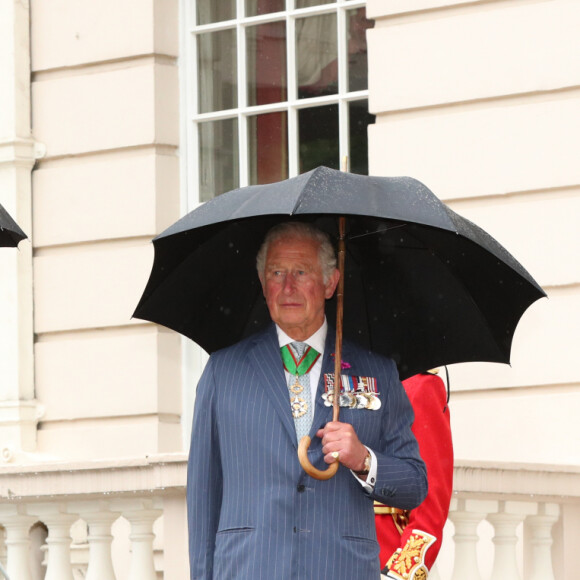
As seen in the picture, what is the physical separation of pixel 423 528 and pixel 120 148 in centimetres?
444

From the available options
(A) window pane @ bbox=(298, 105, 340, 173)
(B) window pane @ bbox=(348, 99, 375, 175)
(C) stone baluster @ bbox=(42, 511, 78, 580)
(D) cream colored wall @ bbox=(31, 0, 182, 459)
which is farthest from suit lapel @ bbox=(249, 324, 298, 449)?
(D) cream colored wall @ bbox=(31, 0, 182, 459)

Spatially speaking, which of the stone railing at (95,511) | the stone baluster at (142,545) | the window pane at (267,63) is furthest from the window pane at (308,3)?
the stone baluster at (142,545)

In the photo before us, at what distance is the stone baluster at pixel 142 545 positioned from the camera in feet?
20.3

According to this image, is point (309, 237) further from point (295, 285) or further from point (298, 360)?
point (298, 360)

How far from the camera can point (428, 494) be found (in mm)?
4949

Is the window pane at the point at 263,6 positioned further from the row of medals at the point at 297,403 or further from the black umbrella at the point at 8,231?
the row of medals at the point at 297,403

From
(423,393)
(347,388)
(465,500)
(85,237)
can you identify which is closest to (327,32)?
(85,237)

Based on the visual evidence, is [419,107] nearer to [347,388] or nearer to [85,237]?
[85,237]

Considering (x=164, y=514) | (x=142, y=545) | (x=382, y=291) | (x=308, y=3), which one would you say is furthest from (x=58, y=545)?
(x=308, y=3)

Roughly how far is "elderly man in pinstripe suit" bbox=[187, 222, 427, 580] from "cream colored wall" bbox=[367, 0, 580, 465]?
2.96 m

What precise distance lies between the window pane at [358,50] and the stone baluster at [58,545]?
10.1 ft

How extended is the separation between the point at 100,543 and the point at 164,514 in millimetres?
415

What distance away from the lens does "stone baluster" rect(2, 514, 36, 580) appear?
6.44 metres

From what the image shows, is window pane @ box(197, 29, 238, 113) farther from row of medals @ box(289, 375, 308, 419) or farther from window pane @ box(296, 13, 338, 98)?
row of medals @ box(289, 375, 308, 419)
